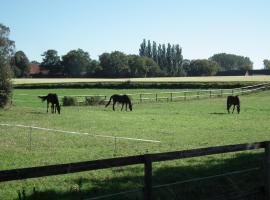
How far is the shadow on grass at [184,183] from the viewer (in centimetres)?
854

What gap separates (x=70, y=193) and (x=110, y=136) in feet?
38.4

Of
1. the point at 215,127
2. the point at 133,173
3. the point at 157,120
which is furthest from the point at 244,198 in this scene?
the point at 157,120

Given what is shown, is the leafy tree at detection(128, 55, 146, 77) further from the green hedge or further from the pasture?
the pasture

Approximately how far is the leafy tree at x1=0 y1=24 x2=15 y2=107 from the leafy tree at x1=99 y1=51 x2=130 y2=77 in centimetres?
11559

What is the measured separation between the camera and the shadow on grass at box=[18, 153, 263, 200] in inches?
336

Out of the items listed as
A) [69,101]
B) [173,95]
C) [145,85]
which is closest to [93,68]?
[145,85]

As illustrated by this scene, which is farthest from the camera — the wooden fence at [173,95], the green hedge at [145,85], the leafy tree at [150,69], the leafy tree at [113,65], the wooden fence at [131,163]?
the leafy tree at [150,69]

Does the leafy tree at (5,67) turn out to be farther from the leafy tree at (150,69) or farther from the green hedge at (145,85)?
the leafy tree at (150,69)

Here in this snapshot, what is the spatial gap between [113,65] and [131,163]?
156 meters

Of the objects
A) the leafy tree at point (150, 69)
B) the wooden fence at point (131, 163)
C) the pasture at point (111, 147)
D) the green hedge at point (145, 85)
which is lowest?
the pasture at point (111, 147)

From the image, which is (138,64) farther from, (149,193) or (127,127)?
(149,193)

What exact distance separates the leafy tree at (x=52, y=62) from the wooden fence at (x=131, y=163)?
16213 cm

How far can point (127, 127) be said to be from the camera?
2566cm

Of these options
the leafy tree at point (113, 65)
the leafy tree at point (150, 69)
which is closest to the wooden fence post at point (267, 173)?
the leafy tree at point (113, 65)
